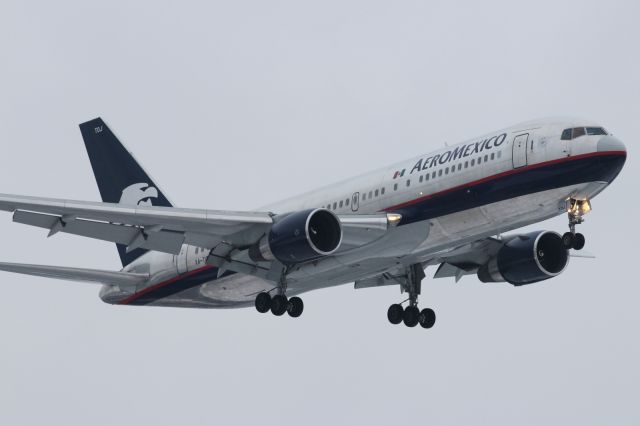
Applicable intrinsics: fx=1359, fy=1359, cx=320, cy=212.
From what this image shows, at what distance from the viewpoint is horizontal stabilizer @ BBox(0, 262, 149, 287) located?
1746 inches

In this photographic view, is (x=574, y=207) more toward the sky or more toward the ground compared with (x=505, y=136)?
more toward the ground

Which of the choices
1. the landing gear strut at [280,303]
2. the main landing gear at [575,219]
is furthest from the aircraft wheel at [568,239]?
the landing gear strut at [280,303]

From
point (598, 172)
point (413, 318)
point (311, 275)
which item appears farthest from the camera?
point (413, 318)

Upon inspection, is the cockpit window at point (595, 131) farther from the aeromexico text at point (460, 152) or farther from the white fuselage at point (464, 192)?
the aeromexico text at point (460, 152)

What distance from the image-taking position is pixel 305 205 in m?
44.9

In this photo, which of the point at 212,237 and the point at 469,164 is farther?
the point at 212,237

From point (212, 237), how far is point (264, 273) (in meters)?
2.13

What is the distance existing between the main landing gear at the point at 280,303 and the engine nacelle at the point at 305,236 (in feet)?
9.94

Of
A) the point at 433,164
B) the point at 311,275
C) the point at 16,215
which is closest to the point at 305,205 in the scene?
the point at 311,275

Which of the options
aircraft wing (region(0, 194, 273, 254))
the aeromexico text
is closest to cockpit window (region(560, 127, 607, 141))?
the aeromexico text

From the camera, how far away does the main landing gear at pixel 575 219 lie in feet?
129

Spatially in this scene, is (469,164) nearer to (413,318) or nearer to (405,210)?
(405,210)

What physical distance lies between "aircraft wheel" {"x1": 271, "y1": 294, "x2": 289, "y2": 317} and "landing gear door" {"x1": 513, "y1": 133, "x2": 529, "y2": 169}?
9425 mm

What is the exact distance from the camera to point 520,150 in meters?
39.7
